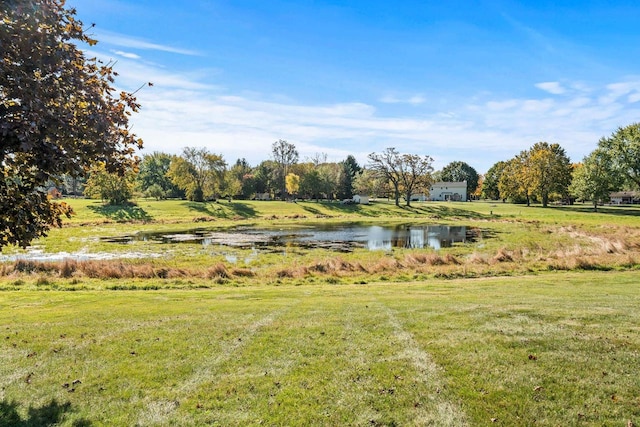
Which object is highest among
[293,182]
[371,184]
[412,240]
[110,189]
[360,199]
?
[293,182]

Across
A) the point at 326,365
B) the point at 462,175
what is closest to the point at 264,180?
the point at 462,175

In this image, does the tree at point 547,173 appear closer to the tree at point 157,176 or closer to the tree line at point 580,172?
the tree line at point 580,172

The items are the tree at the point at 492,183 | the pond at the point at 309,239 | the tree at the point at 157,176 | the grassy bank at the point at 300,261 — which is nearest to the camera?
the grassy bank at the point at 300,261

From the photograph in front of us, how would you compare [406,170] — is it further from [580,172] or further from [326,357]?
[326,357]

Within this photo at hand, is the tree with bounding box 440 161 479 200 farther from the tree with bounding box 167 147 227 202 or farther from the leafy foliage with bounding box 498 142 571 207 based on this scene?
the tree with bounding box 167 147 227 202

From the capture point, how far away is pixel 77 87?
6141 mm

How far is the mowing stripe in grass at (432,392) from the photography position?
545 cm

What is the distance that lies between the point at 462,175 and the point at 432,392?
16268 cm

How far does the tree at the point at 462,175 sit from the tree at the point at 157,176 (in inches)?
4060

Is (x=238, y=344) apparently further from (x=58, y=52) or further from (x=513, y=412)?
(x=58, y=52)

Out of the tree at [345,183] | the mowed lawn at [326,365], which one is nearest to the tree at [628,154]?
the tree at [345,183]

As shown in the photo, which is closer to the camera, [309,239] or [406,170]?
[309,239]

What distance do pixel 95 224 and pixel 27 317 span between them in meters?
48.3

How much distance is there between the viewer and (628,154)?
70.5 meters
